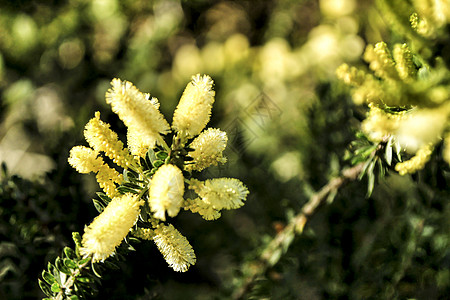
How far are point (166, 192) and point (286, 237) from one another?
0.53 m

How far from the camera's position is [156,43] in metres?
1.53

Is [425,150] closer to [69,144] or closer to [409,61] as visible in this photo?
[409,61]

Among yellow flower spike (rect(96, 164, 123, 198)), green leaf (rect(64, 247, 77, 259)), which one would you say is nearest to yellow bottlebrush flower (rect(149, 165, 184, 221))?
yellow flower spike (rect(96, 164, 123, 198))

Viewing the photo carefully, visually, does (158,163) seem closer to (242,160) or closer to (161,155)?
(161,155)

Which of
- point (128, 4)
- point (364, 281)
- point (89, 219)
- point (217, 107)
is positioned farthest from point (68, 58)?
point (364, 281)

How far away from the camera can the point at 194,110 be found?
0.50 m

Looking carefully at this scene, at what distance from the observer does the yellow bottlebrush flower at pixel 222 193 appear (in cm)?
50

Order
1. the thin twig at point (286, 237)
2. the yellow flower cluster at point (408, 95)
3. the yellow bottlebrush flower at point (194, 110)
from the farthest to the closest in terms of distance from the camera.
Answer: the thin twig at point (286, 237), the yellow bottlebrush flower at point (194, 110), the yellow flower cluster at point (408, 95)

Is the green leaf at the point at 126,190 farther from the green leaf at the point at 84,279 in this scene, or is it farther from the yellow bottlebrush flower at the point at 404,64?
the yellow bottlebrush flower at the point at 404,64

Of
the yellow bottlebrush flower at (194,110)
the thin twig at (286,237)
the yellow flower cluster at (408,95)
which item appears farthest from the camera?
the thin twig at (286,237)

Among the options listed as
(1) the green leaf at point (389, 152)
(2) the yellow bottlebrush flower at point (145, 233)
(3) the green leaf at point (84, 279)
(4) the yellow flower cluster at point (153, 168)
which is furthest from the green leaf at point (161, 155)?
(1) the green leaf at point (389, 152)

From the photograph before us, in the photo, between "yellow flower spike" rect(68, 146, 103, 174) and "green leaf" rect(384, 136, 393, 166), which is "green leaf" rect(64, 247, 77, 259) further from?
"green leaf" rect(384, 136, 393, 166)

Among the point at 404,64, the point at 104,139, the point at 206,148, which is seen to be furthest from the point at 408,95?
the point at 104,139

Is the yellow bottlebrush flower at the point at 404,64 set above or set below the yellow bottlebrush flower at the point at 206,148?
below
